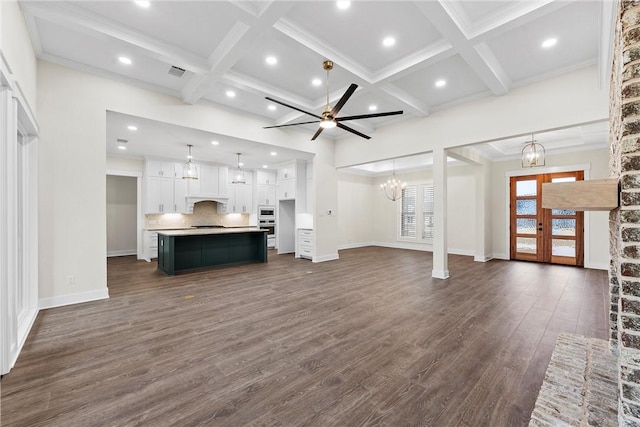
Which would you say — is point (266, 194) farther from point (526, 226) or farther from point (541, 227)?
point (541, 227)

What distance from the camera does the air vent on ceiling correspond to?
12.8 ft

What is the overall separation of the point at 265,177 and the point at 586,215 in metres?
9.35

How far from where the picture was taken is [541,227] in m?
7.16

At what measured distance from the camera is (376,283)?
4.97m

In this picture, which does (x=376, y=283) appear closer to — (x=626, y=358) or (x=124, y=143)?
(x=626, y=358)

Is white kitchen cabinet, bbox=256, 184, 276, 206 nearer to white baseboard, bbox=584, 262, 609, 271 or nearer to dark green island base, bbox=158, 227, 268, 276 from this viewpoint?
dark green island base, bbox=158, 227, 268, 276

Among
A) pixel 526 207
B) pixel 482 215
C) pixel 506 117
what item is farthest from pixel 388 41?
pixel 526 207

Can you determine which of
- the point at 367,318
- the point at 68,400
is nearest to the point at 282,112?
the point at 367,318

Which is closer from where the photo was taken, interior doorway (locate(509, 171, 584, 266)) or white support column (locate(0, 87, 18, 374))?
white support column (locate(0, 87, 18, 374))

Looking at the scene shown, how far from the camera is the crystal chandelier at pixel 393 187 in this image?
9235 millimetres

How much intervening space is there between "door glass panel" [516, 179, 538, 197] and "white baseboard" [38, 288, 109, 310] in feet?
32.3

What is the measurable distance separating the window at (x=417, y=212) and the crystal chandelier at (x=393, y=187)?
0.79 feet

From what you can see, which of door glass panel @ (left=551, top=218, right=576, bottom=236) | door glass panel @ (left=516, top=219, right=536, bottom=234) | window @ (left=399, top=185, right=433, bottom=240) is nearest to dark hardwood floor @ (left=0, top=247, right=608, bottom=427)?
door glass panel @ (left=551, top=218, right=576, bottom=236)

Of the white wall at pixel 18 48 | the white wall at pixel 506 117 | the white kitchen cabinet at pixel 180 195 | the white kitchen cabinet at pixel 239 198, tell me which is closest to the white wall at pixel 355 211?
the white kitchen cabinet at pixel 239 198
